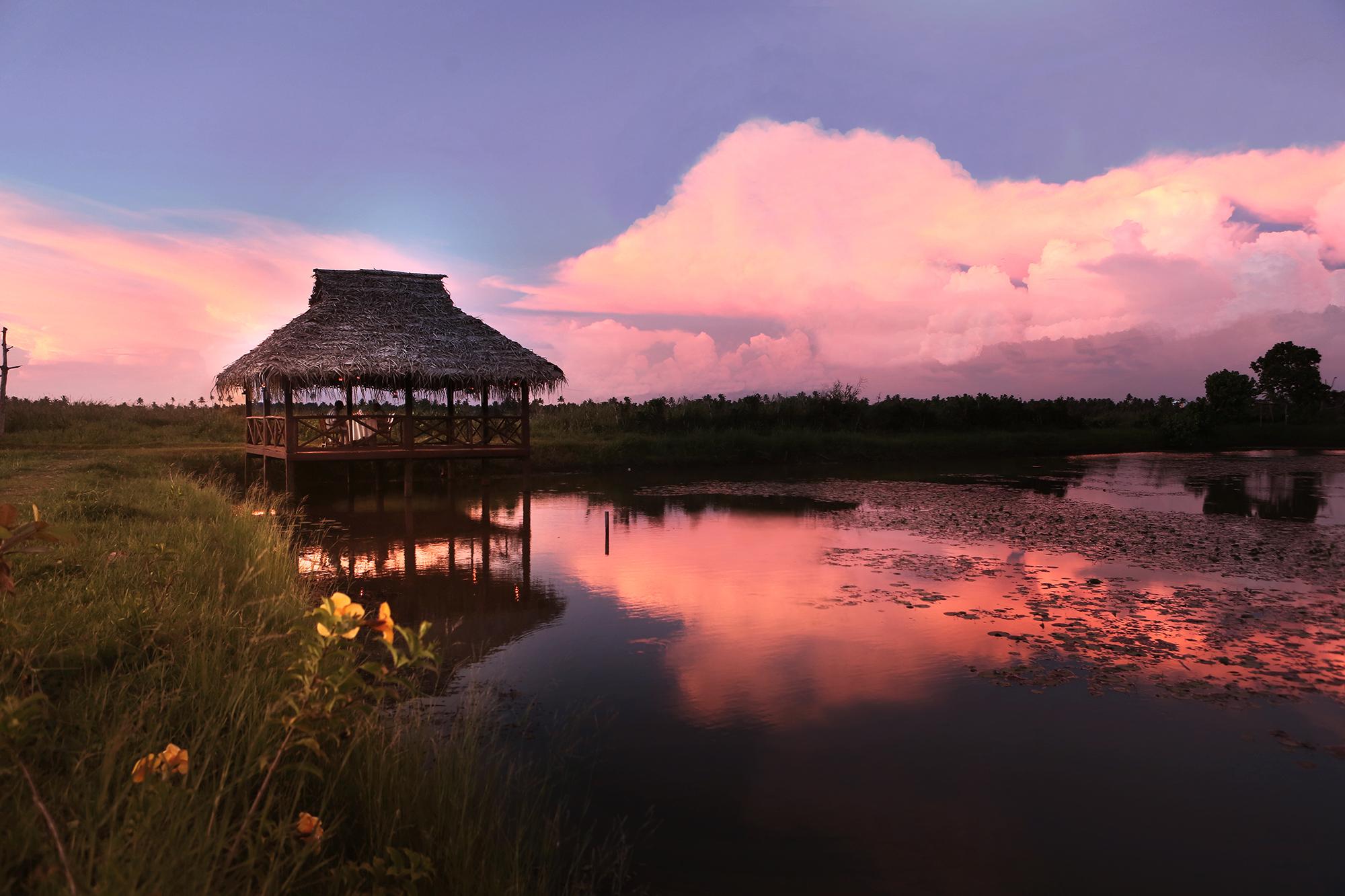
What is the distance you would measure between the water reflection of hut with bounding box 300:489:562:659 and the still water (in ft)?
0.18

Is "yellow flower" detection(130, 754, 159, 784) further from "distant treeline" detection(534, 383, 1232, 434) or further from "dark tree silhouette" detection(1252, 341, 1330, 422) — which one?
"dark tree silhouette" detection(1252, 341, 1330, 422)

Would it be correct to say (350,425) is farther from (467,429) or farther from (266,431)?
(467,429)

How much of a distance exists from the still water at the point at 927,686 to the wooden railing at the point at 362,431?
8.89ft

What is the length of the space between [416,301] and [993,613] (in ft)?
44.6

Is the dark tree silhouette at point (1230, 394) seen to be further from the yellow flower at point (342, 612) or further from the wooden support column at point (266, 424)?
the yellow flower at point (342, 612)

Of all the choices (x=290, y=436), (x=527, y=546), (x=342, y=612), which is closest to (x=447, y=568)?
(x=527, y=546)

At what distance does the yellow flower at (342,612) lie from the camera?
7.36ft

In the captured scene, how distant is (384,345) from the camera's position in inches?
586

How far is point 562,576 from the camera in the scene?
9031 millimetres

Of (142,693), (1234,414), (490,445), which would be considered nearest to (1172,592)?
(142,693)

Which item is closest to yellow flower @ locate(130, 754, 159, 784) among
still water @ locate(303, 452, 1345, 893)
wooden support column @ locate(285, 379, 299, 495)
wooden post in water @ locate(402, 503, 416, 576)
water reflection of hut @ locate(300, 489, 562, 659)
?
still water @ locate(303, 452, 1345, 893)

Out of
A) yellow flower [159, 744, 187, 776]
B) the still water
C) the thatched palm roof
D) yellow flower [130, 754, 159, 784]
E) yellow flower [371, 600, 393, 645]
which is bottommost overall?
the still water

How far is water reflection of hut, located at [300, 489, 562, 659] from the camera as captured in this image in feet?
23.2

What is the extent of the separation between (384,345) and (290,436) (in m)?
2.51
